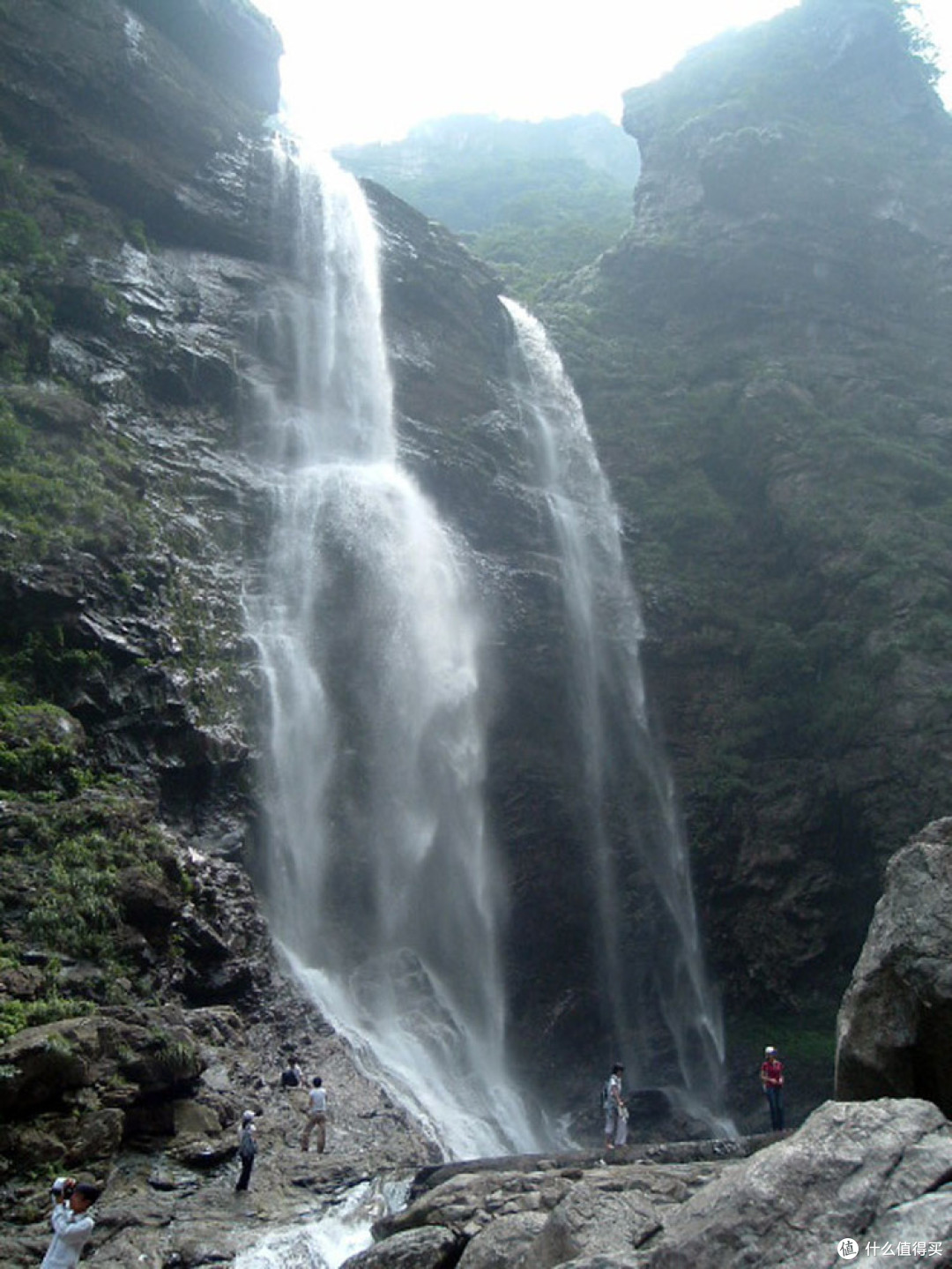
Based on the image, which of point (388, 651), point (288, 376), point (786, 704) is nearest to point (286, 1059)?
point (388, 651)

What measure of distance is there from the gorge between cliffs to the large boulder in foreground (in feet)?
0.12

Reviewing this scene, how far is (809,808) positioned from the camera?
948 inches

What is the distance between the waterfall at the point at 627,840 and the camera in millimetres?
21375

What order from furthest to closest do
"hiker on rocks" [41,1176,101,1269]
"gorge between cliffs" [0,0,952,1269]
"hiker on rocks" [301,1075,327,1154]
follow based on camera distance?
1. "hiker on rocks" [301,1075,327,1154]
2. "gorge between cliffs" [0,0,952,1269]
3. "hiker on rocks" [41,1176,101,1269]

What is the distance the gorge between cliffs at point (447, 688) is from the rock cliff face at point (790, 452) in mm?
147

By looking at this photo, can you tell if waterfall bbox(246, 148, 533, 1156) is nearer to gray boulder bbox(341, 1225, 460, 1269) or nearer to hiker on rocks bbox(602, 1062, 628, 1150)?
hiker on rocks bbox(602, 1062, 628, 1150)

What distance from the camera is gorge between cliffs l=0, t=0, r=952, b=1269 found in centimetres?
1027

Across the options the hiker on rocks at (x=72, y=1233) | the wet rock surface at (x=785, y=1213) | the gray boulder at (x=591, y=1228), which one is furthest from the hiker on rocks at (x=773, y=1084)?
the hiker on rocks at (x=72, y=1233)

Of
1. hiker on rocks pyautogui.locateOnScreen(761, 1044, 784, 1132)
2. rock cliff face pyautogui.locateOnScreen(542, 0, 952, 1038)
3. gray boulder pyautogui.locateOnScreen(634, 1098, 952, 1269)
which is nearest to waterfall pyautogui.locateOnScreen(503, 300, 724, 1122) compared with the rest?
rock cliff face pyautogui.locateOnScreen(542, 0, 952, 1038)

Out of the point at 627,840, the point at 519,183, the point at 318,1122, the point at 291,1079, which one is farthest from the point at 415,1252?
the point at 519,183

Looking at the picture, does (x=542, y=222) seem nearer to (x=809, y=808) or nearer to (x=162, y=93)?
(x=162, y=93)

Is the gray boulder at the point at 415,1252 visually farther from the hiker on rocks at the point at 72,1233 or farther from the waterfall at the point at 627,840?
the waterfall at the point at 627,840

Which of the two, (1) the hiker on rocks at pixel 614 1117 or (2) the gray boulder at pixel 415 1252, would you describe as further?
(1) the hiker on rocks at pixel 614 1117

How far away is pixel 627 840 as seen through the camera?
23.6m
